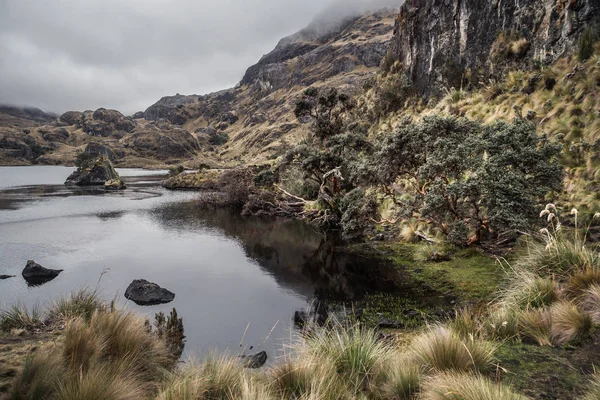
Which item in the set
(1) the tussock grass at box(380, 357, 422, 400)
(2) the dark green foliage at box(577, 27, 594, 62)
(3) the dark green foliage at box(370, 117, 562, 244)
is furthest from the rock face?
(1) the tussock grass at box(380, 357, 422, 400)

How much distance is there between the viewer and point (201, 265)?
2030 centimetres

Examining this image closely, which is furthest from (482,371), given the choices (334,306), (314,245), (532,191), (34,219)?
(34,219)

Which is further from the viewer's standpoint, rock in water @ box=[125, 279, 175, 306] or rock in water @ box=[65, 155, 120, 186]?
rock in water @ box=[65, 155, 120, 186]

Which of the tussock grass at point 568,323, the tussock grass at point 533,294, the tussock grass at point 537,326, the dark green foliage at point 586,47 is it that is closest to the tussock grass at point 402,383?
the tussock grass at point 537,326

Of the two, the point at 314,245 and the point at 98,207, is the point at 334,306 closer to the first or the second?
the point at 314,245

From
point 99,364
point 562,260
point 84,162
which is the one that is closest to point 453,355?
point 562,260

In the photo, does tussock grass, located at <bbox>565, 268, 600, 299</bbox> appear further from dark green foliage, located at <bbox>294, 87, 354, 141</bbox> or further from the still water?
dark green foliage, located at <bbox>294, 87, 354, 141</bbox>

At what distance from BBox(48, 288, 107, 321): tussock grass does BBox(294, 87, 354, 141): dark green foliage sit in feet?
115

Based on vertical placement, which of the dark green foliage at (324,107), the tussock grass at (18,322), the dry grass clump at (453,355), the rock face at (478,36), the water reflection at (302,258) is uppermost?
the rock face at (478,36)

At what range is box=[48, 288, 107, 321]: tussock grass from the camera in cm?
849

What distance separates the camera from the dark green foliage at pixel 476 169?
13188mm

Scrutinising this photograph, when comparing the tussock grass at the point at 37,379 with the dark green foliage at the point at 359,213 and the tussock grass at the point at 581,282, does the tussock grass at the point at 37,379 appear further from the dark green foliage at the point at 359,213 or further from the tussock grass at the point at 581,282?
the dark green foliage at the point at 359,213

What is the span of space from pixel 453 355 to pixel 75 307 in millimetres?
8972

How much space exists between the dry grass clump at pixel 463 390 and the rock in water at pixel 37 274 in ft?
63.6
